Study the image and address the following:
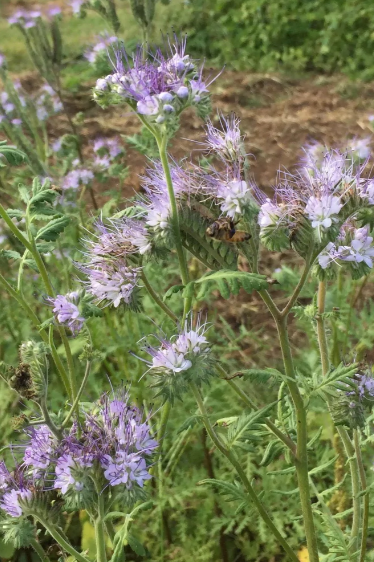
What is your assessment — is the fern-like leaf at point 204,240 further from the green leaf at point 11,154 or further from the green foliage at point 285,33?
the green foliage at point 285,33

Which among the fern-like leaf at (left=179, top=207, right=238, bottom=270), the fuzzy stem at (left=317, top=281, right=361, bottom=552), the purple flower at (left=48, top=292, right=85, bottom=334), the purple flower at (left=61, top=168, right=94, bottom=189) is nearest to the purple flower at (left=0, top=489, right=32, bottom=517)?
the purple flower at (left=48, top=292, right=85, bottom=334)

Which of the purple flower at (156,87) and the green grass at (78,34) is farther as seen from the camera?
the green grass at (78,34)

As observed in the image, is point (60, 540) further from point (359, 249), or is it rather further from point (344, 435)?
point (359, 249)

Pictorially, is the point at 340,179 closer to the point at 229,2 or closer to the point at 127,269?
the point at 127,269

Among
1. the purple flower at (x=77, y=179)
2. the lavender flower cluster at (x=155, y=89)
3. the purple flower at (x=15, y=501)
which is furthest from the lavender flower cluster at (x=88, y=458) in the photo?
the purple flower at (x=77, y=179)

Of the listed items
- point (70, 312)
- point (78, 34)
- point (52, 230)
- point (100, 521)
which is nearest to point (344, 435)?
point (100, 521)

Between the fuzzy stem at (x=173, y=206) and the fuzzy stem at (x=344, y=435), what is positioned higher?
the fuzzy stem at (x=173, y=206)

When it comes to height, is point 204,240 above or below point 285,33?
above
